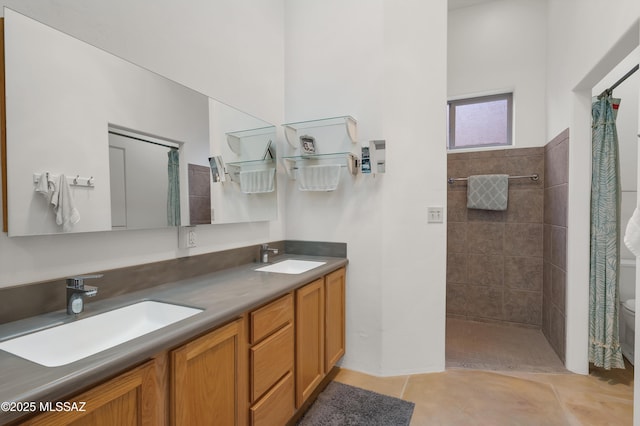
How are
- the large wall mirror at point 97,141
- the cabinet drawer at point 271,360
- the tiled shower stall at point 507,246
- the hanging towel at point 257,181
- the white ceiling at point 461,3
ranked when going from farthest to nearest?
the white ceiling at point 461,3
the tiled shower stall at point 507,246
the hanging towel at point 257,181
the cabinet drawer at point 271,360
the large wall mirror at point 97,141

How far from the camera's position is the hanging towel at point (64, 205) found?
118cm

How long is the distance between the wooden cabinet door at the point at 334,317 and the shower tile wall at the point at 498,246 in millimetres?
1745

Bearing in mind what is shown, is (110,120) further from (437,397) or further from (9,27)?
(437,397)

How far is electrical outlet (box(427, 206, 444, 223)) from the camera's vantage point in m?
2.37

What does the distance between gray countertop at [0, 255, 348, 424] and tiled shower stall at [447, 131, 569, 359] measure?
2.17 meters

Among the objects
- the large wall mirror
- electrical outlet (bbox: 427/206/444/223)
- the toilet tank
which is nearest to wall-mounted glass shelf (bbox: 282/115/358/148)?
the large wall mirror

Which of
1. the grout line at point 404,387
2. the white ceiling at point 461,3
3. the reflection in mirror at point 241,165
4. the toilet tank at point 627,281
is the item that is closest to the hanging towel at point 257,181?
the reflection in mirror at point 241,165

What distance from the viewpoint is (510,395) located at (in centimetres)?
208

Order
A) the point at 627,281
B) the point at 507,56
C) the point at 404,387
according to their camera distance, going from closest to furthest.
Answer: the point at 404,387
the point at 627,281
the point at 507,56

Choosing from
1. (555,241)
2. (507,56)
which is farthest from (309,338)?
(507,56)

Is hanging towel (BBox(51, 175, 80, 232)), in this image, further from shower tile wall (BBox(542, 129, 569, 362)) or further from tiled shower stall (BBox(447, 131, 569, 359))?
tiled shower stall (BBox(447, 131, 569, 359))

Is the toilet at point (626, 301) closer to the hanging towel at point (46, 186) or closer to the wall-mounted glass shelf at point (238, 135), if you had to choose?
the wall-mounted glass shelf at point (238, 135)

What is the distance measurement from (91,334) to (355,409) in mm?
1506

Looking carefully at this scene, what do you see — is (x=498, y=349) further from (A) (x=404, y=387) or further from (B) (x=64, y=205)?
(B) (x=64, y=205)
